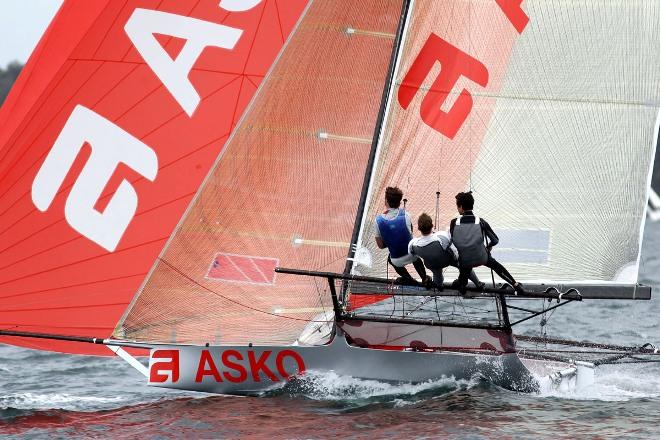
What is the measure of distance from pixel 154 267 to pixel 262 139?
1383 millimetres

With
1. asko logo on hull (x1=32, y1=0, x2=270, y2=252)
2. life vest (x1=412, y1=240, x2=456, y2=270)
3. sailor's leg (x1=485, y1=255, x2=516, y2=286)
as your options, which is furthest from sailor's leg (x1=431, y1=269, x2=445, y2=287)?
asko logo on hull (x1=32, y1=0, x2=270, y2=252)

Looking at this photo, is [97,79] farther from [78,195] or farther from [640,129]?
[640,129]

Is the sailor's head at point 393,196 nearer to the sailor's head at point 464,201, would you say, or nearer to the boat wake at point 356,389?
the sailor's head at point 464,201

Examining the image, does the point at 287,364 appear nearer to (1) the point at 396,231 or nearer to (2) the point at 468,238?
(1) the point at 396,231

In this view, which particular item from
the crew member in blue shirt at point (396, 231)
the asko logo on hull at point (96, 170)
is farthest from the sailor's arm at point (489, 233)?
the asko logo on hull at point (96, 170)

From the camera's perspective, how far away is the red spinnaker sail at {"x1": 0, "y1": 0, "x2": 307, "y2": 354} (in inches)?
386

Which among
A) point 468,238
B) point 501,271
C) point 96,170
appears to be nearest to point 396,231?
point 468,238

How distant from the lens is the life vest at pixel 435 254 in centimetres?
967

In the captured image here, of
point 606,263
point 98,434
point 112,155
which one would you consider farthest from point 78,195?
point 606,263

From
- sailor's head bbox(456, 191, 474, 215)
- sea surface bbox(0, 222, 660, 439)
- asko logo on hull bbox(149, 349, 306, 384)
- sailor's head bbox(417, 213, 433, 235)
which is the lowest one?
sea surface bbox(0, 222, 660, 439)

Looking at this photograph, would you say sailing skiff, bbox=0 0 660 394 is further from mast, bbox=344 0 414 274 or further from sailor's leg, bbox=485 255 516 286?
sailor's leg, bbox=485 255 516 286

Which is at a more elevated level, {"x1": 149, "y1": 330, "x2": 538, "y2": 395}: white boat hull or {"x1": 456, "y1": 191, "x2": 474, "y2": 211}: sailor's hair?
{"x1": 456, "y1": 191, "x2": 474, "y2": 211}: sailor's hair

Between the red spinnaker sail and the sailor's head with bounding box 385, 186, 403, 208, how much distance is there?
146cm

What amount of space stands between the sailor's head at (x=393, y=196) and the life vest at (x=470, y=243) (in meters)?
0.52
